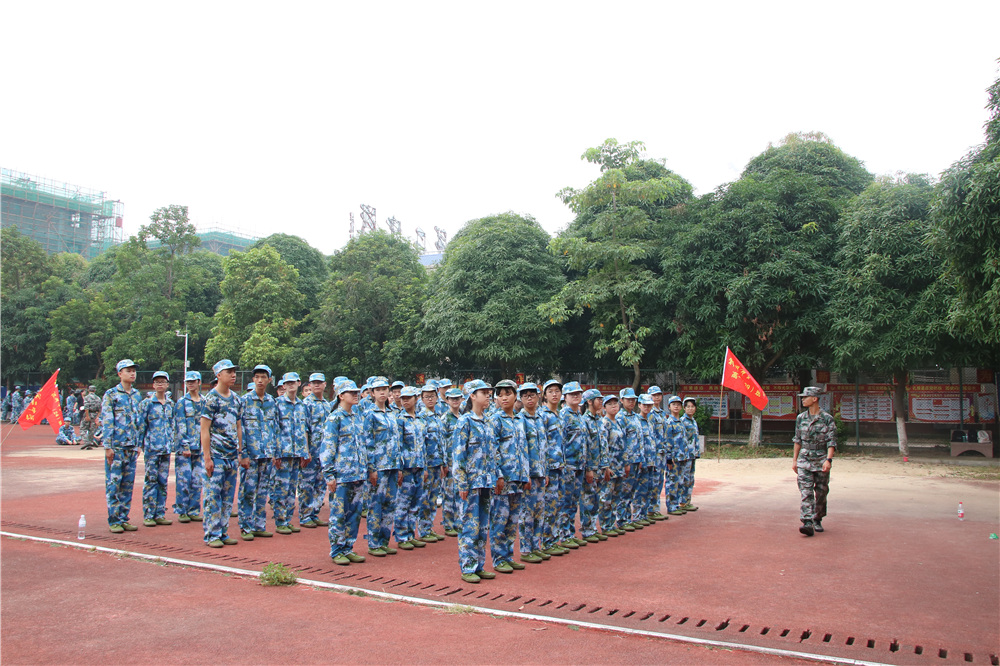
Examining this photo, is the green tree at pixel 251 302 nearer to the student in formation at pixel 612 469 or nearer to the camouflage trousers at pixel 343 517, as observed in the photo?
the student in formation at pixel 612 469

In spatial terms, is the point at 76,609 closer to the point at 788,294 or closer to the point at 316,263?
the point at 788,294

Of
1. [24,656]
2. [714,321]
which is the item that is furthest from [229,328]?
[24,656]

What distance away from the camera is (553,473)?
775 centimetres

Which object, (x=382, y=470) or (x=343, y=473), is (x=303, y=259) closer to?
(x=382, y=470)

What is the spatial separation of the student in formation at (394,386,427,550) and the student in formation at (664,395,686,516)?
4064mm

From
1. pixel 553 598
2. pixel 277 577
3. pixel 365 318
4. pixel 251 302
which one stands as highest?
pixel 251 302

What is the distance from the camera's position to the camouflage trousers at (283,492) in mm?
8648

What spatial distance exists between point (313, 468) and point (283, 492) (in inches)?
28.2

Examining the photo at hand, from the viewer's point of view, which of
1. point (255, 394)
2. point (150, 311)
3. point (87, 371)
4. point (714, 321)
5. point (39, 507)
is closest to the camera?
point (255, 394)

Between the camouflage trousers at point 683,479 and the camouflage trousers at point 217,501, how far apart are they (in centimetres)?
645

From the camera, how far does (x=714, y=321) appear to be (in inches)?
783

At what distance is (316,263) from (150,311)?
33.0 ft

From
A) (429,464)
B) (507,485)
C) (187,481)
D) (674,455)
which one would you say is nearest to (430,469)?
(429,464)

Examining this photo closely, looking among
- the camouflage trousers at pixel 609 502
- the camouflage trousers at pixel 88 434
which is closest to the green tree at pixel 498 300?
the camouflage trousers at pixel 88 434
